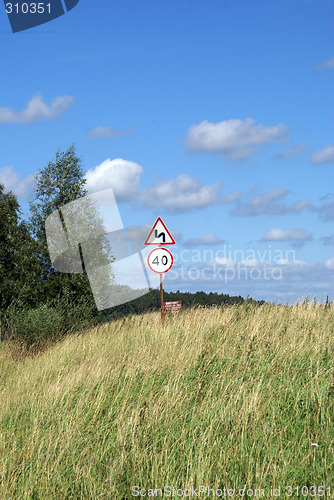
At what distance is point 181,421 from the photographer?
6.63 meters

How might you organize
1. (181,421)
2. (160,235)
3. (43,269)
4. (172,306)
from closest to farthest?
Answer: (181,421)
(160,235)
(172,306)
(43,269)

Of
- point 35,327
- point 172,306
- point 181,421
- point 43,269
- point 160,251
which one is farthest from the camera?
point 43,269

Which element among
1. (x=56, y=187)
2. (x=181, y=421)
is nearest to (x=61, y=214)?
(x=56, y=187)

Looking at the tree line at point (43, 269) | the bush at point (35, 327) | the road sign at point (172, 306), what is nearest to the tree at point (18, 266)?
the tree line at point (43, 269)

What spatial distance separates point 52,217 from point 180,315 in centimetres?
971

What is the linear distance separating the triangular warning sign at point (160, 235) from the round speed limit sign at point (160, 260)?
0.30 m

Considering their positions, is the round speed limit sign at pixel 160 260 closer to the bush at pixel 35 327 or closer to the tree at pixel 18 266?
the bush at pixel 35 327

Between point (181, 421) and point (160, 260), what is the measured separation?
9334mm

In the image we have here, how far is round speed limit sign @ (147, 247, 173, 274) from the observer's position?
15.7 metres

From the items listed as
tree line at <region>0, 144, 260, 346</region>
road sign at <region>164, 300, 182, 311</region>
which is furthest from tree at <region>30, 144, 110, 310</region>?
road sign at <region>164, 300, 182, 311</region>

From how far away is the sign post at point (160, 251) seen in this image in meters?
15.7

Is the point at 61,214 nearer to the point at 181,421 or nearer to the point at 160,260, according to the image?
the point at 160,260

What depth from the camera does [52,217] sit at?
22859 mm

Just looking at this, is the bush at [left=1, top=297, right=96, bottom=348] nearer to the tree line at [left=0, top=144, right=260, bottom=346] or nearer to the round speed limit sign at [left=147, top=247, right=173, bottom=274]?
the tree line at [left=0, top=144, right=260, bottom=346]
